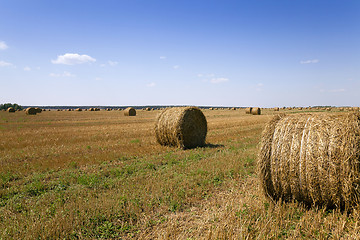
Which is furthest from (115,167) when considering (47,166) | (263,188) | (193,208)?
(263,188)

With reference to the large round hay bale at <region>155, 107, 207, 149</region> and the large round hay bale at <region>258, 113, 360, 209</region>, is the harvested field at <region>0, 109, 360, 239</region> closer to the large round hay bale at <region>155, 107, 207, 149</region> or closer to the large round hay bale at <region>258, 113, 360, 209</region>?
the large round hay bale at <region>258, 113, 360, 209</region>

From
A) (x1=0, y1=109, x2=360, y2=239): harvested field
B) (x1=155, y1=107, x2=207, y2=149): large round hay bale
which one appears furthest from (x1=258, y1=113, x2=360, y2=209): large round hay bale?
(x1=155, y1=107, x2=207, y2=149): large round hay bale

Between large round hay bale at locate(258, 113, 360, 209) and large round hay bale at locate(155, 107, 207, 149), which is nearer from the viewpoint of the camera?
large round hay bale at locate(258, 113, 360, 209)

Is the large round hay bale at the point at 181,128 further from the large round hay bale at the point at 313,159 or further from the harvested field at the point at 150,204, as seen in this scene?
the large round hay bale at the point at 313,159

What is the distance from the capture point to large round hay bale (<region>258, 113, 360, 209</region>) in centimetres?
452

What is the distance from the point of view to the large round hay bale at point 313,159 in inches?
178

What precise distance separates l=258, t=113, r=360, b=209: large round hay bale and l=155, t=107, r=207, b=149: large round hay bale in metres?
6.94

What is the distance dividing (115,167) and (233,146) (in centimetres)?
642

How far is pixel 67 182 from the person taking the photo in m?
7.02

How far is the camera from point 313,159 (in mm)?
4863

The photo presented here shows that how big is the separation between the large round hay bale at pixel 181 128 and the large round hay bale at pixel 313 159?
6.94 meters

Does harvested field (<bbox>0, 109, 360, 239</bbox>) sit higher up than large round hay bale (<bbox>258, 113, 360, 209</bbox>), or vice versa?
large round hay bale (<bbox>258, 113, 360, 209</bbox>)

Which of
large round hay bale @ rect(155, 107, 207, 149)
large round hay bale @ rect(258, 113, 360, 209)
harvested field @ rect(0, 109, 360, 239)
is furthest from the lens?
large round hay bale @ rect(155, 107, 207, 149)

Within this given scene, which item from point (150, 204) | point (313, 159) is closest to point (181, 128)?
point (150, 204)
